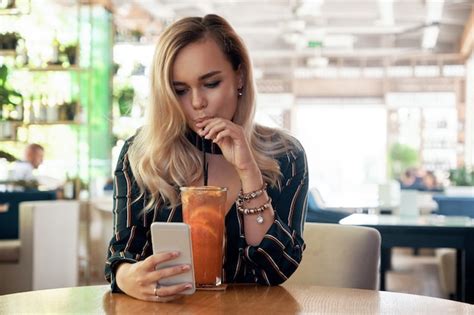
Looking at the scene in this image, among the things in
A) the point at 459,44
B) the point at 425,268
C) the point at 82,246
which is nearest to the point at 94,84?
the point at 82,246

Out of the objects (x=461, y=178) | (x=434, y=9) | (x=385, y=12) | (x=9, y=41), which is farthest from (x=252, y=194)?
(x=385, y=12)

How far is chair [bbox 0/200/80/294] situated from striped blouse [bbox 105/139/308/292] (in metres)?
4.20

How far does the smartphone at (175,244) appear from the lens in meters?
1.44

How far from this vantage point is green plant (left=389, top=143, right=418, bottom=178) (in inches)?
663

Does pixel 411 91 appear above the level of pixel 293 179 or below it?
above

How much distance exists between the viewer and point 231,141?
1.78m

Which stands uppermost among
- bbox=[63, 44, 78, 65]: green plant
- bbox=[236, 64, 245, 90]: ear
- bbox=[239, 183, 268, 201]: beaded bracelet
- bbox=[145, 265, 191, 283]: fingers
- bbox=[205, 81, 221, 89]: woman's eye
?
bbox=[63, 44, 78, 65]: green plant

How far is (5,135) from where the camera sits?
785cm

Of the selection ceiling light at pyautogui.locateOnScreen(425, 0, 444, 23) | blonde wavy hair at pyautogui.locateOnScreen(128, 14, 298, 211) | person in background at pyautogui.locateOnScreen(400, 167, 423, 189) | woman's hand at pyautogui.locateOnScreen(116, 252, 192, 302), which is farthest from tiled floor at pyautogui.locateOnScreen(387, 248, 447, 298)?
woman's hand at pyautogui.locateOnScreen(116, 252, 192, 302)

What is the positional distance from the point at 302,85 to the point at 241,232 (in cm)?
1799

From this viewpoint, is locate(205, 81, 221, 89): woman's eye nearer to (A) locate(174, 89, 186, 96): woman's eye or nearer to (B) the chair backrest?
(A) locate(174, 89, 186, 96): woman's eye

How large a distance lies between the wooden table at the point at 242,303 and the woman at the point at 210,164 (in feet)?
0.42

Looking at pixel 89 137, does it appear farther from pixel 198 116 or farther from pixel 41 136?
pixel 198 116

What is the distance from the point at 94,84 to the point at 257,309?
262 inches
